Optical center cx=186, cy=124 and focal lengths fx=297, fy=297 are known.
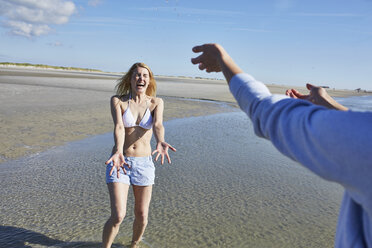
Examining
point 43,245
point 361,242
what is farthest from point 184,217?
point 361,242

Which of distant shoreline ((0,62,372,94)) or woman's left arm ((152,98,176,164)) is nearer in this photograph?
woman's left arm ((152,98,176,164))

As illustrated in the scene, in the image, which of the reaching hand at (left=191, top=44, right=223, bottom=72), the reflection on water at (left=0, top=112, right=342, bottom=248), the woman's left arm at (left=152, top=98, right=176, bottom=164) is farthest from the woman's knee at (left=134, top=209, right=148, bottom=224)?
the reaching hand at (left=191, top=44, right=223, bottom=72)

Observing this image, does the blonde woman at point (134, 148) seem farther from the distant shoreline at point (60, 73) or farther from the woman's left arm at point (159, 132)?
the distant shoreline at point (60, 73)

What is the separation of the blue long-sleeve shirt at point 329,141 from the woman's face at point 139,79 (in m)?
2.60

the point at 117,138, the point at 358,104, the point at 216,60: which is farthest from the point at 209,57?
the point at 358,104

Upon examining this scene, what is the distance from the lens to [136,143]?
11.0ft

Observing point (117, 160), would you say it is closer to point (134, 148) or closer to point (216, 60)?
point (134, 148)

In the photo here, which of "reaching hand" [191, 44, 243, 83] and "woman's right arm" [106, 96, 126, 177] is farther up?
"reaching hand" [191, 44, 243, 83]

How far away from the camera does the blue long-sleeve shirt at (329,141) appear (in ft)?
2.44

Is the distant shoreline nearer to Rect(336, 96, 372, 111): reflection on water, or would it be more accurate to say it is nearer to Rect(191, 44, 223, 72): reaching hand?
Rect(336, 96, 372, 111): reflection on water

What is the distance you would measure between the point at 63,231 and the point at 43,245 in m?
0.29

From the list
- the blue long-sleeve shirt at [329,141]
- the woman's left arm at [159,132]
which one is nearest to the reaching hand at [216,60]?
the blue long-sleeve shirt at [329,141]

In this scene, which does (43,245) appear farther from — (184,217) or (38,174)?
(38,174)

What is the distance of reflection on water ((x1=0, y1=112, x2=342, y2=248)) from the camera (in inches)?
143
